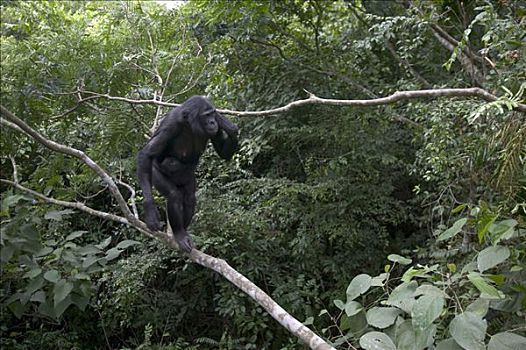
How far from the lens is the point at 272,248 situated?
7.98 m

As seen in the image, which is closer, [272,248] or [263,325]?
[263,325]

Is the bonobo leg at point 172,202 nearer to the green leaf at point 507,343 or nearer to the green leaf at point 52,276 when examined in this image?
the green leaf at point 52,276

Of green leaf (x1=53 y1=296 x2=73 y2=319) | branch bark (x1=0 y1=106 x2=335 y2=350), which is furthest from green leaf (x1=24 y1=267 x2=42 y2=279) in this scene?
branch bark (x1=0 y1=106 x2=335 y2=350)

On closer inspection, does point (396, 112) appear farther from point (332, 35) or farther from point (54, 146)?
point (54, 146)

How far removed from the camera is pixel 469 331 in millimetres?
3396

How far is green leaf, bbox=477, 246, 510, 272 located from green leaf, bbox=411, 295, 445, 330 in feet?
1.60

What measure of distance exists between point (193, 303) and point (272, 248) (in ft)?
4.33

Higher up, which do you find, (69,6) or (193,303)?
(69,6)

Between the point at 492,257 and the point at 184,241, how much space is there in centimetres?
258

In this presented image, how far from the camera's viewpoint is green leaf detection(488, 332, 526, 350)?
3.47 meters

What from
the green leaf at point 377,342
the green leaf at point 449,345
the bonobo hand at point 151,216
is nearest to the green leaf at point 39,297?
the bonobo hand at point 151,216

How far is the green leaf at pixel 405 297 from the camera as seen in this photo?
370 centimetres

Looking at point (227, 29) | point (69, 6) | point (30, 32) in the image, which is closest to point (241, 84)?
point (227, 29)

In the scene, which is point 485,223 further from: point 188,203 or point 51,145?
point 51,145
